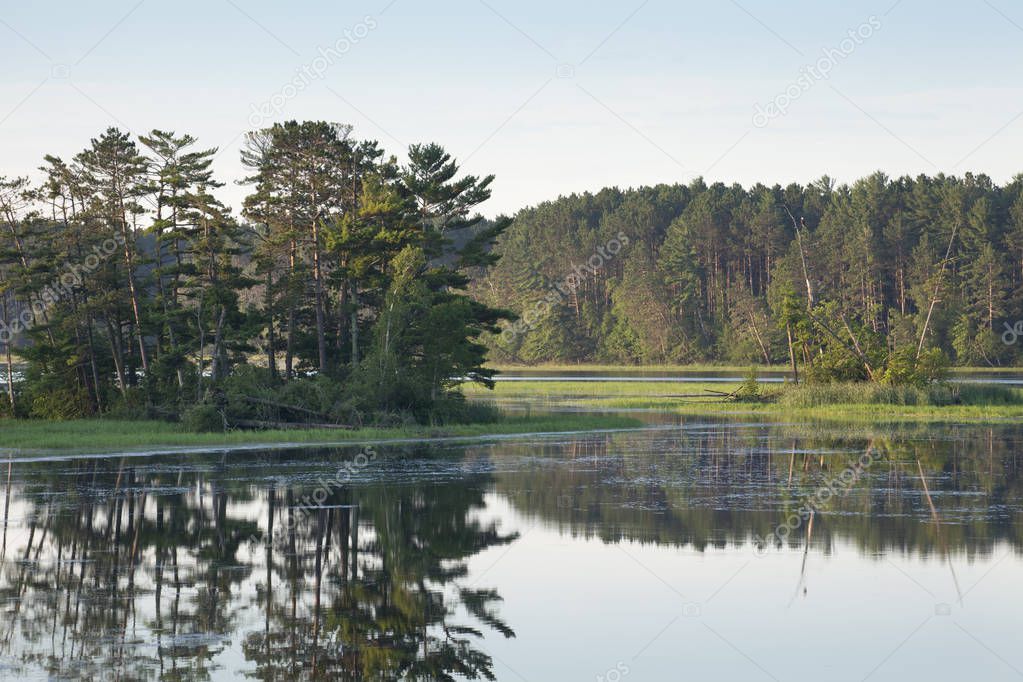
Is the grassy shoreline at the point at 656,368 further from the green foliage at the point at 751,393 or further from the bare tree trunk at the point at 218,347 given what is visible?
the bare tree trunk at the point at 218,347

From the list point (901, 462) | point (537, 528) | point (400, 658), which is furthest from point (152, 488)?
point (901, 462)

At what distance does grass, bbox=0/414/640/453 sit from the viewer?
41406 mm

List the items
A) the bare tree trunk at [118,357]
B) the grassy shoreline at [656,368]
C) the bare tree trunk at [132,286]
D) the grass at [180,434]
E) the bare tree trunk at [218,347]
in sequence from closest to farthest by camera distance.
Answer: the grass at [180,434], the bare tree trunk at [218,347], the bare tree trunk at [118,357], the bare tree trunk at [132,286], the grassy shoreline at [656,368]

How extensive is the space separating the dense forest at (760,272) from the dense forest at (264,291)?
212ft

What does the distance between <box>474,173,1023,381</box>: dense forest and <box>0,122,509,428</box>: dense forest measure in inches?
2540

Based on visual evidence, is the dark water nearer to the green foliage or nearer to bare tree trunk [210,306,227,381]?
bare tree trunk [210,306,227,381]

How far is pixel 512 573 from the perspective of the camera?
773 inches

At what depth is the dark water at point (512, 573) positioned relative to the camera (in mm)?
14219

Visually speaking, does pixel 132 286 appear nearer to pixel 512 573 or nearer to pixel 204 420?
pixel 204 420

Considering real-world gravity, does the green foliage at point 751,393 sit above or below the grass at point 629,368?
below

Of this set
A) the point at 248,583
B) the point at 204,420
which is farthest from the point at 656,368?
the point at 248,583

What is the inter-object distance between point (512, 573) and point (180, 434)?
27.4 meters

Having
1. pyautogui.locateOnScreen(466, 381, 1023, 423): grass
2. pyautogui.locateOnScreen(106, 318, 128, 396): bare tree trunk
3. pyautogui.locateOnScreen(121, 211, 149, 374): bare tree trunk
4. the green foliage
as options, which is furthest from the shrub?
the green foliage

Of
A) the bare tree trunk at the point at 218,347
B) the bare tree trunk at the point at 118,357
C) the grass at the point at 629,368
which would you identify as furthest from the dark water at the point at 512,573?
the grass at the point at 629,368
